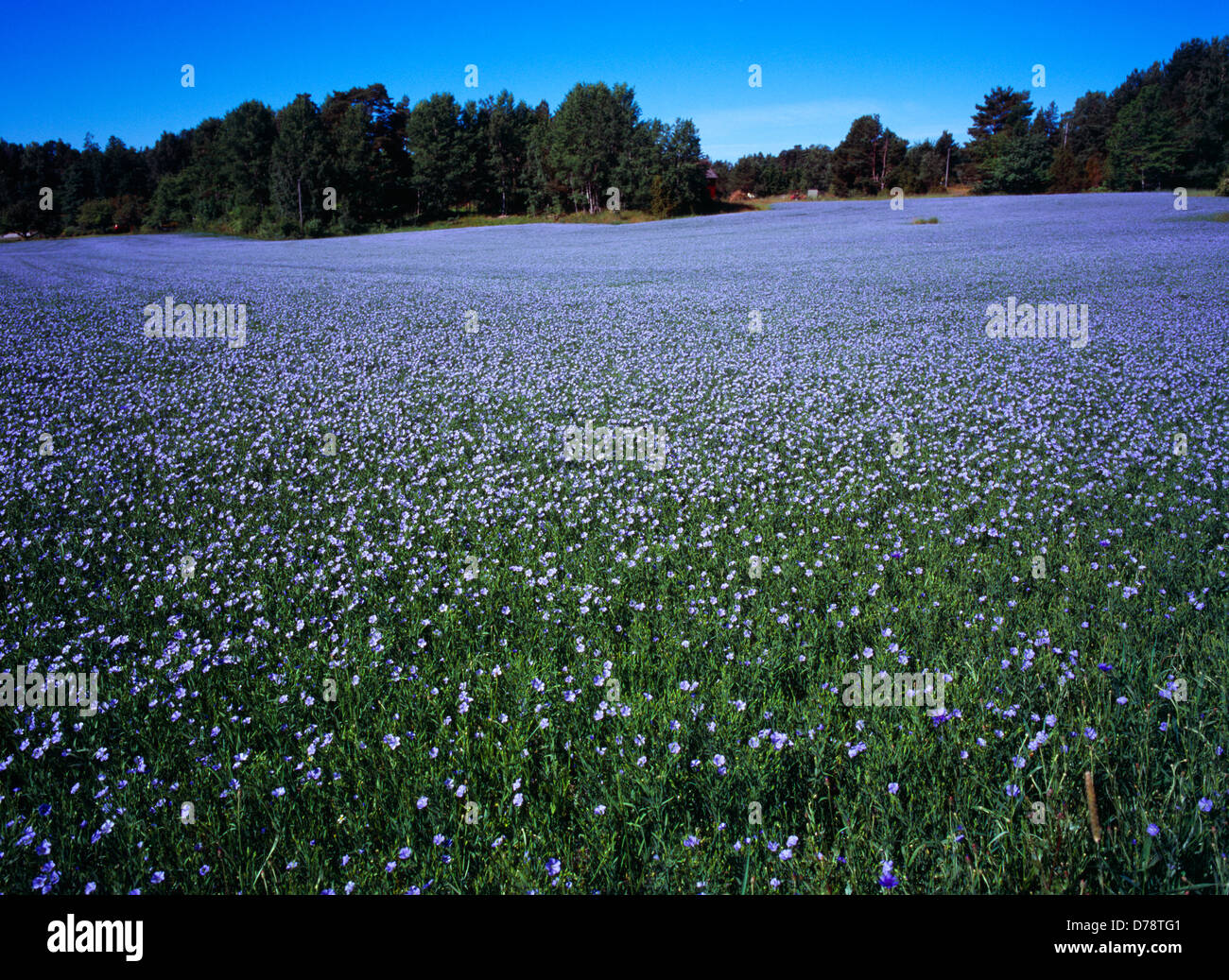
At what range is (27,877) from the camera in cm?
262

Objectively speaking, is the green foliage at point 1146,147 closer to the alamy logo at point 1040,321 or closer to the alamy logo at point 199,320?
the alamy logo at point 1040,321

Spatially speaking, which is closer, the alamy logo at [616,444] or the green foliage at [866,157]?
the alamy logo at [616,444]

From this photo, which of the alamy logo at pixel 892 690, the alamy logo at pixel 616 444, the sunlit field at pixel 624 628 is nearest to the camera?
the sunlit field at pixel 624 628

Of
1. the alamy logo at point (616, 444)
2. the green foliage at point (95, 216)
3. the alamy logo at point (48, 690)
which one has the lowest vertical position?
the alamy logo at point (48, 690)

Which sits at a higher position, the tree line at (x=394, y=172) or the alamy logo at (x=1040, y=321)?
the tree line at (x=394, y=172)

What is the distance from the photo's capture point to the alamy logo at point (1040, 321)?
45.8 feet

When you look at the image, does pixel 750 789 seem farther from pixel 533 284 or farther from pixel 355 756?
pixel 533 284

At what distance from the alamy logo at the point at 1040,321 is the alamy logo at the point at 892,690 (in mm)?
12291
